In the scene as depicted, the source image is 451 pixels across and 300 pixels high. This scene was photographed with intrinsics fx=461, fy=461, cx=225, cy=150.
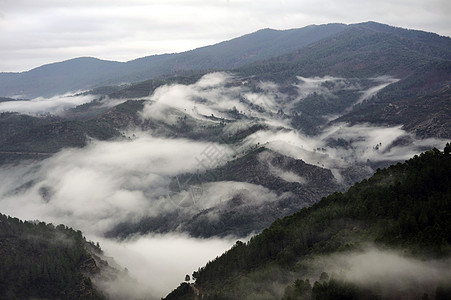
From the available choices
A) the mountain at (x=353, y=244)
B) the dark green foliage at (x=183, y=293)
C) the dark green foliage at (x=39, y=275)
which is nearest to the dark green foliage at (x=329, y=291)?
the mountain at (x=353, y=244)

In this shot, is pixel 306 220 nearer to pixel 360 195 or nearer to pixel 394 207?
pixel 360 195

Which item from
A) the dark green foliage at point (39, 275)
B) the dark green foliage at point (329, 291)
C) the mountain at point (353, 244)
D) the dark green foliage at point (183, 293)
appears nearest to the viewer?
the dark green foliage at point (329, 291)

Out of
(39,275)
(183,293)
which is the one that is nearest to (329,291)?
(183,293)

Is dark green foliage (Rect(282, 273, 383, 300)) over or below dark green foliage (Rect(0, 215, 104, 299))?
over

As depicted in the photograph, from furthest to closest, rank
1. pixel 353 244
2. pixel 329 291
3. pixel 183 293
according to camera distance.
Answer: pixel 183 293 → pixel 353 244 → pixel 329 291

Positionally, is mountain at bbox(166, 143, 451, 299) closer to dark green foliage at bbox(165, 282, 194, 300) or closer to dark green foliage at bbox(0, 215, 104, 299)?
dark green foliage at bbox(165, 282, 194, 300)

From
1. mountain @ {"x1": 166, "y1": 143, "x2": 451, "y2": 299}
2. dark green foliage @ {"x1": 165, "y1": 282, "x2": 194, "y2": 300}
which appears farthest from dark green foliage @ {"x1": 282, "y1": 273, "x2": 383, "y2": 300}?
dark green foliage @ {"x1": 165, "y1": 282, "x2": 194, "y2": 300}

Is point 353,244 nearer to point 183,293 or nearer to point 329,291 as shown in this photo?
point 329,291

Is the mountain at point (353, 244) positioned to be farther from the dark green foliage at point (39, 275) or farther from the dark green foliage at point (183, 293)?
the dark green foliage at point (39, 275)
